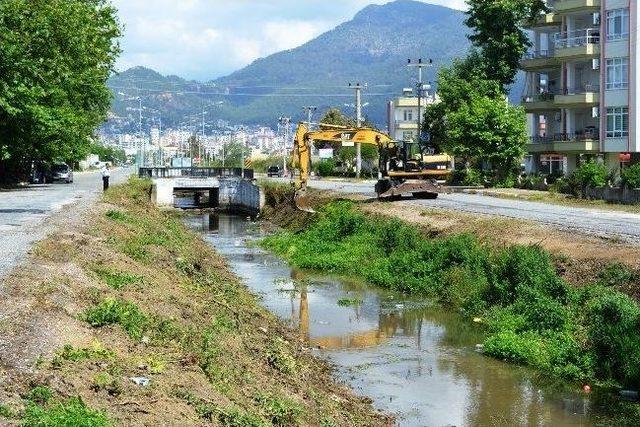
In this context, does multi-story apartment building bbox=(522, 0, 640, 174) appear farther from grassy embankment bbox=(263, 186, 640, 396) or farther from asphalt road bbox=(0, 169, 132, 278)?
asphalt road bbox=(0, 169, 132, 278)

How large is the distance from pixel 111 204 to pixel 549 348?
30.6 metres

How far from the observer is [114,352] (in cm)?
1375

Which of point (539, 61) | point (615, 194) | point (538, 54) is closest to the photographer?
point (615, 194)

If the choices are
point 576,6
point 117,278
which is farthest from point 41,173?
point 117,278

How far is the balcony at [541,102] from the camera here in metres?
76.2

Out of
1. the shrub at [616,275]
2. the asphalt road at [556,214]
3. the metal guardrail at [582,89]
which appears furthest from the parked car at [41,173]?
A: the shrub at [616,275]

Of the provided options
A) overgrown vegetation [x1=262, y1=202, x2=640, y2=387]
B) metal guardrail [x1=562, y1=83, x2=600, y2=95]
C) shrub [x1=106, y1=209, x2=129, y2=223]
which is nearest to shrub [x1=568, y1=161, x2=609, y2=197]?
metal guardrail [x1=562, y1=83, x2=600, y2=95]

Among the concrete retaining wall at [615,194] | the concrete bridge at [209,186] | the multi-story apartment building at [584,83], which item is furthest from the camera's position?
the concrete bridge at [209,186]

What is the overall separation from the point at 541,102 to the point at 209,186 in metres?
33.1

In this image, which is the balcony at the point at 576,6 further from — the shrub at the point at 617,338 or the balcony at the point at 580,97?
the shrub at the point at 617,338

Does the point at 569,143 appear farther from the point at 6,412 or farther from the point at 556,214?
the point at 6,412

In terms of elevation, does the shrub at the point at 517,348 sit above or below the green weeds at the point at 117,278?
below

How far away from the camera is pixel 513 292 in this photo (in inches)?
1080

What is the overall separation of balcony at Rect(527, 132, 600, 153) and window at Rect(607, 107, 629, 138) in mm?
1466
